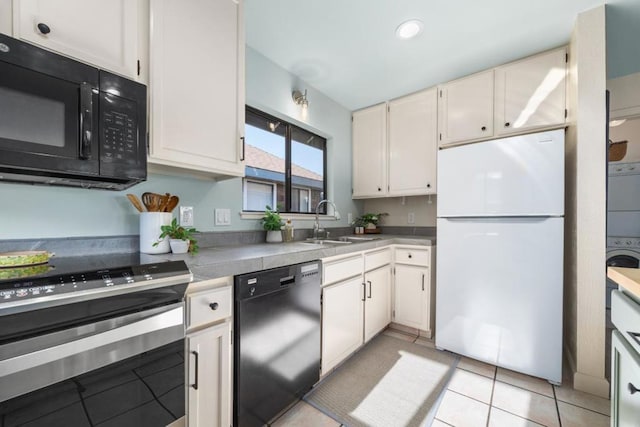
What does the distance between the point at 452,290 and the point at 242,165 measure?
1843 millimetres

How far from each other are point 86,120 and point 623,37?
331cm

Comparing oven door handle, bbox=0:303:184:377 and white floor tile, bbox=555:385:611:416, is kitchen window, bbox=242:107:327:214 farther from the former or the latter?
white floor tile, bbox=555:385:611:416

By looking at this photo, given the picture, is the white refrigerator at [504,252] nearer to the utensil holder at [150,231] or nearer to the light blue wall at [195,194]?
the light blue wall at [195,194]

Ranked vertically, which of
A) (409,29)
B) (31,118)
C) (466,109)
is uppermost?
(409,29)

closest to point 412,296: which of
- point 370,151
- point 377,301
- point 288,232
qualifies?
point 377,301

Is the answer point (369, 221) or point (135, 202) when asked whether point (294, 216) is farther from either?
point (135, 202)

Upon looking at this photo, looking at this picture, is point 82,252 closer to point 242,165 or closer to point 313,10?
point 242,165

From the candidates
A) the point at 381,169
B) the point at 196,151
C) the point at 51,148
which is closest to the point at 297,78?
the point at 381,169

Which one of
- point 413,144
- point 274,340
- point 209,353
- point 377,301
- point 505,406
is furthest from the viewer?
point 413,144

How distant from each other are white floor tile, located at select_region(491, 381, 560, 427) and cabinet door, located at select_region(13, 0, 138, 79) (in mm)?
2605

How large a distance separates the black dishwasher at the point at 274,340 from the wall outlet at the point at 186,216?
68 cm

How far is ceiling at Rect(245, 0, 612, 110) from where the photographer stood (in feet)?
5.32

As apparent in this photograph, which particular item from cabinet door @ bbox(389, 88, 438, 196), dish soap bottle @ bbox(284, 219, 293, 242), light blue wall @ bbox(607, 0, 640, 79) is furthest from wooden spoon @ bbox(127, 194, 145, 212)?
light blue wall @ bbox(607, 0, 640, 79)

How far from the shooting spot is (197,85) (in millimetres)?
1337
